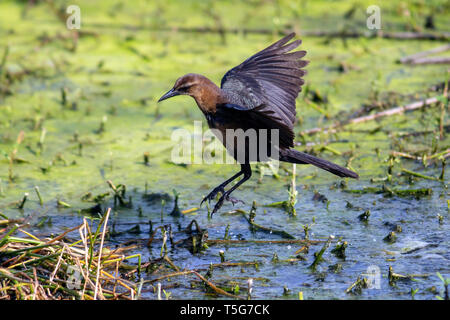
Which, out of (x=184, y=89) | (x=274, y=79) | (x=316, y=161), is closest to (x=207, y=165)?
(x=274, y=79)

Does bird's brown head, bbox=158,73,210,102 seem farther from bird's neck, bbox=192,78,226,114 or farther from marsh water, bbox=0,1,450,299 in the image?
marsh water, bbox=0,1,450,299

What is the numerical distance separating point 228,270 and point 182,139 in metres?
2.86

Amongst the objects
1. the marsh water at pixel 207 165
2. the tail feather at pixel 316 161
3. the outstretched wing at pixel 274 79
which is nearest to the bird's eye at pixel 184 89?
the outstretched wing at pixel 274 79

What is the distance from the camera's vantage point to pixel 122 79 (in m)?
8.95

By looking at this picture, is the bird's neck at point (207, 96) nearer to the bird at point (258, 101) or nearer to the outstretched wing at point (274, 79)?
the bird at point (258, 101)

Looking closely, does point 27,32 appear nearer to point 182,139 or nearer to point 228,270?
point 182,139

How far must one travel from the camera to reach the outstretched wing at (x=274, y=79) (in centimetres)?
542

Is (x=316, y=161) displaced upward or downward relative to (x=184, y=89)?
downward

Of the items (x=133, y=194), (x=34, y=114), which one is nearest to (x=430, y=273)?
(x=133, y=194)

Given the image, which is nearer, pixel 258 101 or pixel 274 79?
pixel 258 101

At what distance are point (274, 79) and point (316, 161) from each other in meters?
0.89

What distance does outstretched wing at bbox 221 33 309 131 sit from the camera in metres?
5.42

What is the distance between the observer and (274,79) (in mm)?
5578

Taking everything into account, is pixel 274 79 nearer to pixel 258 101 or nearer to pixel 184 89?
pixel 258 101
